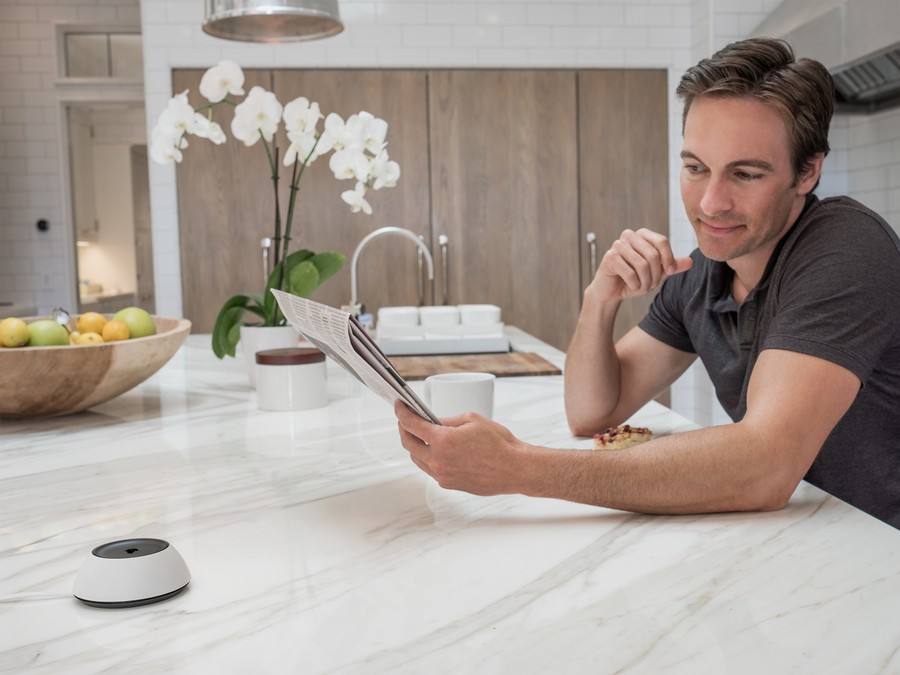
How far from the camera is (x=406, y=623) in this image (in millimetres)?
771

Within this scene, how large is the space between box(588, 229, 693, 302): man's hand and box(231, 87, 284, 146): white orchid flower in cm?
81

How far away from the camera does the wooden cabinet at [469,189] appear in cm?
477

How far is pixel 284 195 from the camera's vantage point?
15.6 feet

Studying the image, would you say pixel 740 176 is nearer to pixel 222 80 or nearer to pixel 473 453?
pixel 473 453

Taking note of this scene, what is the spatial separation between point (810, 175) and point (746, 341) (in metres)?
0.26

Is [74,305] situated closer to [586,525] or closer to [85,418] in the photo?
[85,418]

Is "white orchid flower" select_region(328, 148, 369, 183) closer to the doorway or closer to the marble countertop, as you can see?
the marble countertop

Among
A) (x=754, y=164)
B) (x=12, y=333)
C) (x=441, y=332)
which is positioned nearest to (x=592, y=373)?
(x=754, y=164)

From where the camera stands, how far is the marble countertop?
713 millimetres

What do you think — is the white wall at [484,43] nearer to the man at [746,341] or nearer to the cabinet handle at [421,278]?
the cabinet handle at [421,278]

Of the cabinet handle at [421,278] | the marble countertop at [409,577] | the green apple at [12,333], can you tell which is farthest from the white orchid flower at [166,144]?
the cabinet handle at [421,278]

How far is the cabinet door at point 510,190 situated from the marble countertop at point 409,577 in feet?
11.6

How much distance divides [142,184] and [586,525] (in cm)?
883

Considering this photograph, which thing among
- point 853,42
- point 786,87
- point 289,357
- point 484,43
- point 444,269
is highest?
point 484,43
